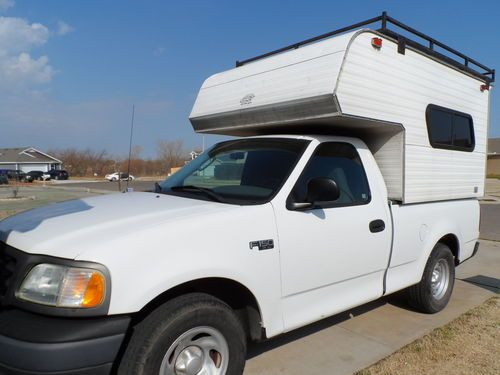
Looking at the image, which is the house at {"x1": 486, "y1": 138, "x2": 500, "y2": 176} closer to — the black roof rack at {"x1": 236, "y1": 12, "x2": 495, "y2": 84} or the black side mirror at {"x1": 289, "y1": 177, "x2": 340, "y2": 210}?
the black roof rack at {"x1": 236, "y1": 12, "x2": 495, "y2": 84}

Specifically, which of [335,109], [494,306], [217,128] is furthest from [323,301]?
[494,306]

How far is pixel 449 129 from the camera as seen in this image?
16.3ft

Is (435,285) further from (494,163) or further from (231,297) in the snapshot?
(494,163)

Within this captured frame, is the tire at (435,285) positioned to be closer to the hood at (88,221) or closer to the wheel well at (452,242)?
the wheel well at (452,242)

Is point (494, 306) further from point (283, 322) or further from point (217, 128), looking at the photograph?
point (217, 128)

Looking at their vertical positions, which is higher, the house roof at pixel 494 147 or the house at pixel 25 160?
the house roof at pixel 494 147

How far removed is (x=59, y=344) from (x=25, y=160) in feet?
275

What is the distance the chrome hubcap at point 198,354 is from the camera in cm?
248

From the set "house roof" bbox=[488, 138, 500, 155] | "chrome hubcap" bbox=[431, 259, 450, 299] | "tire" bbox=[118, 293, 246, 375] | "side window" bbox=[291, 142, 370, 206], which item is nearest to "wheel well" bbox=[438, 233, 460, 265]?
"chrome hubcap" bbox=[431, 259, 450, 299]

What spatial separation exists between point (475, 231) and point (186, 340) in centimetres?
438

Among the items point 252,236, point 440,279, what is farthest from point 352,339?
point 252,236

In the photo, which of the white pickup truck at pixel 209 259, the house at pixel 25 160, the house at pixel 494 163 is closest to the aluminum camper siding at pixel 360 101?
the white pickup truck at pixel 209 259

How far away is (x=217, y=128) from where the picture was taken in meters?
4.73

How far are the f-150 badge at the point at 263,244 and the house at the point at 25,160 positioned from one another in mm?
82651
